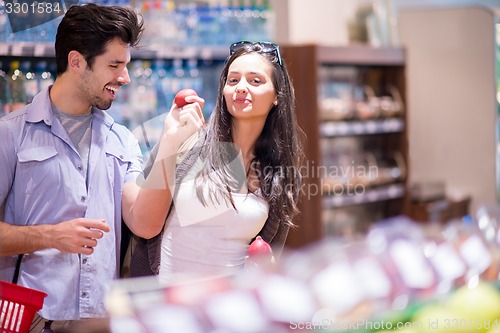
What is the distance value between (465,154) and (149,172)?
5591mm

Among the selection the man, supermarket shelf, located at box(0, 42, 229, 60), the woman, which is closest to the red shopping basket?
the man

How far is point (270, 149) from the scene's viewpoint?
2.14 meters

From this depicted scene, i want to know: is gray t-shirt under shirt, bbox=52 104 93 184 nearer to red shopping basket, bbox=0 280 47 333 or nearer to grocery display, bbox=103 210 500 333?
red shopping basket, bbox=0 280 47 333

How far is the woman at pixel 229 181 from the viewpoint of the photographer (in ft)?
6.78

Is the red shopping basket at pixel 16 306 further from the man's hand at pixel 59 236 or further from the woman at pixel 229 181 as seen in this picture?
the woman at pixel 229 181

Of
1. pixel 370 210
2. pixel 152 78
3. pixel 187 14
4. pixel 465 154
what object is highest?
pixel 187 14

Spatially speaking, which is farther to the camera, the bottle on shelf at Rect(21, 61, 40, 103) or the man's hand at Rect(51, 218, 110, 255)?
the bottle on shelf at Rect(21, 61, 40, 103)

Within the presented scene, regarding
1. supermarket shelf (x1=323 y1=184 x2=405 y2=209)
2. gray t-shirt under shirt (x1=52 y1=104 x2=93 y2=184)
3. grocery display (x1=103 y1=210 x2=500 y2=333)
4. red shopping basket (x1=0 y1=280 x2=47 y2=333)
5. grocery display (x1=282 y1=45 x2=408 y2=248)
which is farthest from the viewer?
supermarket shelf (x1=323 y1=184 x2=405 y2=209)

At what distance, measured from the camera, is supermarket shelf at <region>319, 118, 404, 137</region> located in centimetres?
600

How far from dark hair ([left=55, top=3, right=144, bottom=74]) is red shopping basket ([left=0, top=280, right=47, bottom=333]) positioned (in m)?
0.60

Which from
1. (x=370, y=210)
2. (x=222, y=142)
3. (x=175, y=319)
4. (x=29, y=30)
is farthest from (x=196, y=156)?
(x=370, y=210)

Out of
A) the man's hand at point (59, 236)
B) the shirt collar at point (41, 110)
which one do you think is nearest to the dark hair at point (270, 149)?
the man's hand at point (59, 236)

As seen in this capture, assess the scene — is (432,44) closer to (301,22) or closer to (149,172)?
(301,22)

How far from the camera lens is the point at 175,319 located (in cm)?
129
